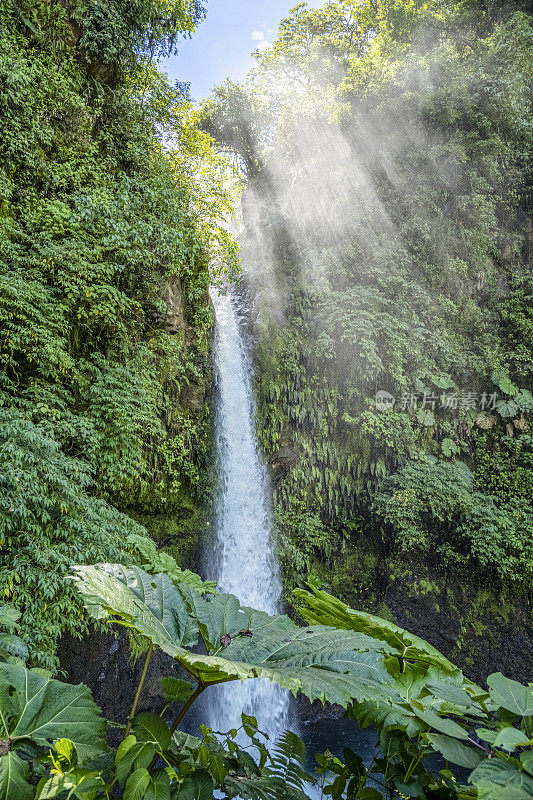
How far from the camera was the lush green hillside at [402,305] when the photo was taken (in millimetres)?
7801

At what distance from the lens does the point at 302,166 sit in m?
10.4

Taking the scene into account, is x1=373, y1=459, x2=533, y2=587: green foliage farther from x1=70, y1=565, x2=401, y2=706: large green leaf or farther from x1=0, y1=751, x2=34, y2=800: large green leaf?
x1=0, y1=751, x2=34, y2=800: large green leaf

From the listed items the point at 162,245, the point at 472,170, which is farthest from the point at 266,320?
the point at 472,170

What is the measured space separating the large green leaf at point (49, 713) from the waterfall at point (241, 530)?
6.31 meters

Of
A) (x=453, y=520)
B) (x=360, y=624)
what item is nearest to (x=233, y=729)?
(x=360, y=624)

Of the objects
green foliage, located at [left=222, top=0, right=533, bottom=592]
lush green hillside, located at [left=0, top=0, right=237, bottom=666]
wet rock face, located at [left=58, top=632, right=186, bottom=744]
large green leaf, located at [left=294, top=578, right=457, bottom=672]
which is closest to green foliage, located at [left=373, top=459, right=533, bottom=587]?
green foliage, located at [left=222, top=0, right=533, bottom=592]

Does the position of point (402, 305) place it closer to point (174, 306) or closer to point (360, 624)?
point (174, 306)

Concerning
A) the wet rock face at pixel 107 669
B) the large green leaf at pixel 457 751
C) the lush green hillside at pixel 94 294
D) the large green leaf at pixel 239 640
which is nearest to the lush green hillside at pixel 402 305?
the lush green hillside at pixel 94 294

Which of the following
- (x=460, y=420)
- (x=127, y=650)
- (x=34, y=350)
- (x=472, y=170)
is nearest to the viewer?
(x=34, y=350)

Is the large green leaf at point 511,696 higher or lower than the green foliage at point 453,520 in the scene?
higher

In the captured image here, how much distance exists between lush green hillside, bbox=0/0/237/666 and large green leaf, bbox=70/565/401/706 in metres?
3.02

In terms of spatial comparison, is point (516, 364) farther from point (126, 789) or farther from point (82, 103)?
point (126, 789)

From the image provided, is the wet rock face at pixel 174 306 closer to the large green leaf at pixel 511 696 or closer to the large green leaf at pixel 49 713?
the large green leaf at pixel 49 713

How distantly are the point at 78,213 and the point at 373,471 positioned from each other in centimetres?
662
